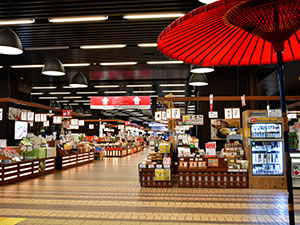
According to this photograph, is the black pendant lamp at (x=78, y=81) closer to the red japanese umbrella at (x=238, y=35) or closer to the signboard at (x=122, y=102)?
the signboard at (x=122, y=102)

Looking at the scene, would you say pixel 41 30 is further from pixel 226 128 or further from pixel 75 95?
pixel 75 95

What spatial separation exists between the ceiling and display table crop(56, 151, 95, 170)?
4.01 metres

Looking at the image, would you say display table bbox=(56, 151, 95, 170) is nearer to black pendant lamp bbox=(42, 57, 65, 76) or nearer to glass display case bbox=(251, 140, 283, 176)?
black pendant lamp bbox=(42, 57, 65, 76)

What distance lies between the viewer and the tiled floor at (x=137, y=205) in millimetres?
5133

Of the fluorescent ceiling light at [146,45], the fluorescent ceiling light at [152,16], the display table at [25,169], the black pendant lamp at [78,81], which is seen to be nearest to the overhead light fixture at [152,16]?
the fluorescent ceiling light at [152,16]

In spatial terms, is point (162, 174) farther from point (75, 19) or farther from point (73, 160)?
point (73, 160)

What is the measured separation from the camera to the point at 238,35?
1935mm

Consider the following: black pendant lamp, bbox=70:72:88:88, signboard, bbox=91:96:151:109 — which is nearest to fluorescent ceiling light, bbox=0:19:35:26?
black pendant lamp, bbox=70:72:88:88

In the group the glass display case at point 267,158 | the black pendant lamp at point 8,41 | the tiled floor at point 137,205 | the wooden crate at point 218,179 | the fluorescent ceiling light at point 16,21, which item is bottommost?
the tiled floor at point 137,205

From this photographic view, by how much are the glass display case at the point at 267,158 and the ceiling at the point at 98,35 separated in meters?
4.35

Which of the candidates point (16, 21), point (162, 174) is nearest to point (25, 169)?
point (162, 174)

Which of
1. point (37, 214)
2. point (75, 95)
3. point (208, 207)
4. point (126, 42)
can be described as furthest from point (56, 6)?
point (75, 95)

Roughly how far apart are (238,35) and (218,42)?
14 centimetres

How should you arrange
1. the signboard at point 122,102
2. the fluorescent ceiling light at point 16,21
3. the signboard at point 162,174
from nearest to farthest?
the fluorescent ceiling light at point 16,21, the signboard at point 162,174, the signboard at point 122,102
